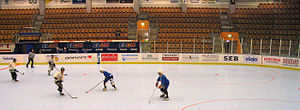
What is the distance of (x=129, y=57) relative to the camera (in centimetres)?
2128

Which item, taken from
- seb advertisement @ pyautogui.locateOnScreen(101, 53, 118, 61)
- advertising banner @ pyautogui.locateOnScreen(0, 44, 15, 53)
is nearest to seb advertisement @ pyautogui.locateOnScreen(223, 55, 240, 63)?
seb advertisement @ pyautogui.locateOnScreen(101, 53, 118, 61)

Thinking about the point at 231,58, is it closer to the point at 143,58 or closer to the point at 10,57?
the point at 143,58

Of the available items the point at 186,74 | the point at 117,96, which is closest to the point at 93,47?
the point at 186,74

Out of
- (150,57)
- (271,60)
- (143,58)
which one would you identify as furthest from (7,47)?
(271,60)

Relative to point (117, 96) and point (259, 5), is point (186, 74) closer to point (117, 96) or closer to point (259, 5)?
point (117, 96)

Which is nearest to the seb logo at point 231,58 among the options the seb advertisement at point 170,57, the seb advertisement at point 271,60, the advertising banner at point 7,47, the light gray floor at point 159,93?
the seb advertisement at point 271,60

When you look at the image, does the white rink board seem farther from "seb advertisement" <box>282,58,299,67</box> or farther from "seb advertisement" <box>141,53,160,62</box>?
"seb advertisement" <box>282,58,299,67</box>

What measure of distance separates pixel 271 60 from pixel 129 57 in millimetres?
11948

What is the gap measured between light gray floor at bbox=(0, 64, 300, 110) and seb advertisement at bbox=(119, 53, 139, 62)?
19.7 feet

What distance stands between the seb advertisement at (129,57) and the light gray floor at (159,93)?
237 inches

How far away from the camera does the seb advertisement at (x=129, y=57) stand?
21.2m

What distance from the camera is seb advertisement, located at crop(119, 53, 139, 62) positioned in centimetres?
2122

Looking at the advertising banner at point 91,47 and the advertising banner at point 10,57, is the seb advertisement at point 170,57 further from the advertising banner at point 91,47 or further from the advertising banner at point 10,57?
the advertising banner at point 10,57

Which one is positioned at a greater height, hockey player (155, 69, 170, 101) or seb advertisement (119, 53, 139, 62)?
seb advertisement (119, 53, 139, 62)
